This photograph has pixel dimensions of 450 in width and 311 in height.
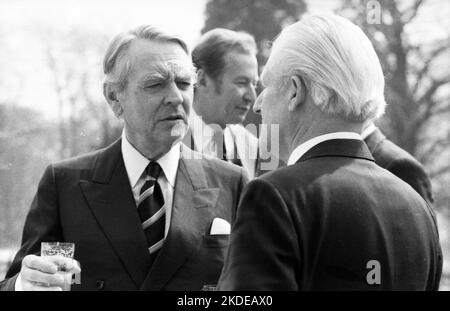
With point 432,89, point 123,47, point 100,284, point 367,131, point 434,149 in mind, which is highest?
point 123,47

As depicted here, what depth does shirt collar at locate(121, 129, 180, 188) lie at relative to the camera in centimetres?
307

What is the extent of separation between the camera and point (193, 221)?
9.62 ft

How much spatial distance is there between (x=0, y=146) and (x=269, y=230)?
12661mm

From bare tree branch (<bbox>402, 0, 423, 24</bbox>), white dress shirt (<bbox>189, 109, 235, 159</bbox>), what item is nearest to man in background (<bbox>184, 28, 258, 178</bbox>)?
white dress shirt (<bbox>189, 109, 235, 159</bbox>)

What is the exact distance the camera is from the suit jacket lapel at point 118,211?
9.30ft

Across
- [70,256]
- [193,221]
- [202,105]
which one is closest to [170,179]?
[193,221]

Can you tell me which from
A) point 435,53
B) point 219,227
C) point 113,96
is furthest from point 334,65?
point 435,53

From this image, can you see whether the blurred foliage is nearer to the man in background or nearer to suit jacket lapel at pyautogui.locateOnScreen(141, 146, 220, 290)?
the man in background

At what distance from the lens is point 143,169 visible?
3082mm

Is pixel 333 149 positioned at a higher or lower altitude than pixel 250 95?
higher

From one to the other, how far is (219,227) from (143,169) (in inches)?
17.6

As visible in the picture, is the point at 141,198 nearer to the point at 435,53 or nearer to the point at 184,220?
the point at 184,220
